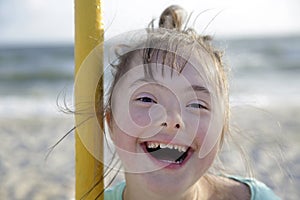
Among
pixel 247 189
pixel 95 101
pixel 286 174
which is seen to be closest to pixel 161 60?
pixel 95 101

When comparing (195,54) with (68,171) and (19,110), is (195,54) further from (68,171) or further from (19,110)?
(19,110)

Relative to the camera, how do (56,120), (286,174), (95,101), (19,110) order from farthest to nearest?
(19,110) → (56,120) → (286,174) → (95,101)

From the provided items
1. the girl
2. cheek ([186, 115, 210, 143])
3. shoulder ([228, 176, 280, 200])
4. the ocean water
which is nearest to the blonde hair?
the girl

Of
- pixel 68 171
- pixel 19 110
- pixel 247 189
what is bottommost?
pixel 19 110

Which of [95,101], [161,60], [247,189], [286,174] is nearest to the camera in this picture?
[95,101]

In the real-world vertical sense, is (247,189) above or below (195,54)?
below

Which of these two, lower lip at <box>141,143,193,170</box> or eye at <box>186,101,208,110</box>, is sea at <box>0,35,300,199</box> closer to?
eye at <box>186,101,208,110</box>

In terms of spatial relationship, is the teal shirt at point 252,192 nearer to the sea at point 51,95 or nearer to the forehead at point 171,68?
the sea at point 51,95

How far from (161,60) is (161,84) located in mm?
79

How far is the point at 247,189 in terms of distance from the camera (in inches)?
76.4

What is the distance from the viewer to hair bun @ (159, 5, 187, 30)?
1735mm

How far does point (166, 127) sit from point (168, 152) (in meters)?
0.08

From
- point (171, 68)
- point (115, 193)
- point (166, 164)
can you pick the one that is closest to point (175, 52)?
point (171, 68)

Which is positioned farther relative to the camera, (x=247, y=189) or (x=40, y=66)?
(x=40, y=66)
